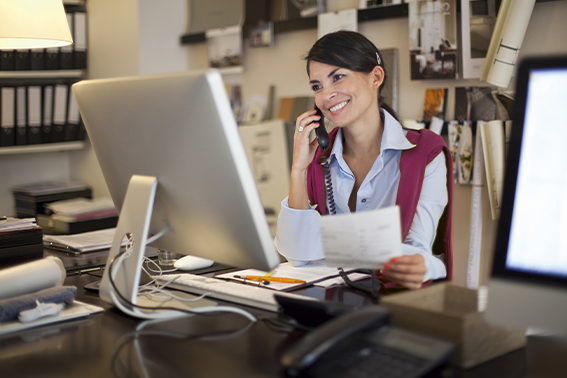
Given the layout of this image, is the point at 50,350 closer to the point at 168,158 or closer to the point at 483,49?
the point at 168,158

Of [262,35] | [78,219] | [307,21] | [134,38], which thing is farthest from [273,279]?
[134,38]

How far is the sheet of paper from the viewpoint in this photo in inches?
37.0

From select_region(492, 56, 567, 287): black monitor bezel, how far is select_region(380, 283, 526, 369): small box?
0.08 metres

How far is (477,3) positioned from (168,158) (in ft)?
4.95

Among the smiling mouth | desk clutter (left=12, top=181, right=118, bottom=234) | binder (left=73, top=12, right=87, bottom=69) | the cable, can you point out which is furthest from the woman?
binder (left=73, top=12, right=87, bottom=69)

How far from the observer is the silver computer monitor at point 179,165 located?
0.92m

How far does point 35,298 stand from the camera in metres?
1.12

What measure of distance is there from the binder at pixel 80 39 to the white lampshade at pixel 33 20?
1625 mm

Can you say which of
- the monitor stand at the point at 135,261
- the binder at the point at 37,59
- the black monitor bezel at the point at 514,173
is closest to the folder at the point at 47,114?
the binder at the point at 37,59

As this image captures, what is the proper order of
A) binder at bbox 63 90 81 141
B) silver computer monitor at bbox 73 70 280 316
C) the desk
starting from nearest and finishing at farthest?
the desk → silver computer monitor at bbox 73 70 280 316 → binder at bbox 63 90 81 141

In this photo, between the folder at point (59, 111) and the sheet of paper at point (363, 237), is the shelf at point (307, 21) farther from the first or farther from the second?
the sheet of paper at point (363, 237)

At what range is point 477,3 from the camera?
2.07m

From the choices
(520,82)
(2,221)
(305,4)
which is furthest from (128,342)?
(305,4)

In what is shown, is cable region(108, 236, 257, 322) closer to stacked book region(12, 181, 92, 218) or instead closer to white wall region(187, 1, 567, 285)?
white wall region(187, 1, 567, 285)
